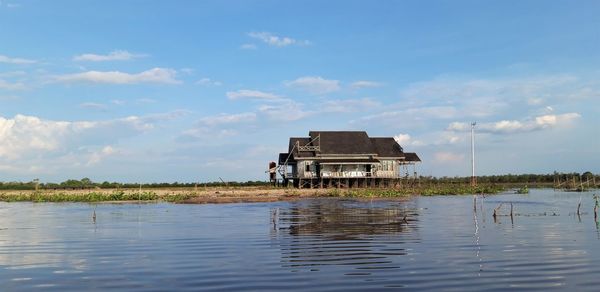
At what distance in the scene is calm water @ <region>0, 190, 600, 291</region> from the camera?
12.8 meters

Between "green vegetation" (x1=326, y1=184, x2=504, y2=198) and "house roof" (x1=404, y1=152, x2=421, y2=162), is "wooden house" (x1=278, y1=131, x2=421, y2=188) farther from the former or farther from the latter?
"green vegetation" (x1=326, y1=184, x2=504, y2=198)

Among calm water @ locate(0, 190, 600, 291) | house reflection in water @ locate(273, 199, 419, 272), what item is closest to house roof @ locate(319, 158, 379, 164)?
house reflection in water @ locate(273, 199, 419, 272)

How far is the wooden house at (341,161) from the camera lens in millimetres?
65500

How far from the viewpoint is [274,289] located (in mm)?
11992

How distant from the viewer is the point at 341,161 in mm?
65125

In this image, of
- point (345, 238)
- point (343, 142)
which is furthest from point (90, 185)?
point (345, 238)

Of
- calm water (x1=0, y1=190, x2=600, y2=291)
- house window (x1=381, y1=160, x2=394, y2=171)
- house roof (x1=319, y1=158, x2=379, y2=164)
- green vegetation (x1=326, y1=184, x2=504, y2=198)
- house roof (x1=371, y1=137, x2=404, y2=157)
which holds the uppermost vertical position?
house roof (x1=371, y1=137, x2=404, y2=157)

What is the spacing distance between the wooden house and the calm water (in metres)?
36.2

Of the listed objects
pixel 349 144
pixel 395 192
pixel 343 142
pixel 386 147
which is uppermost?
pixel 343 142

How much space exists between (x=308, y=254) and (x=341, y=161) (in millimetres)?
48375

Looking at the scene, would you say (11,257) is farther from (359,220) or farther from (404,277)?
(359,220)

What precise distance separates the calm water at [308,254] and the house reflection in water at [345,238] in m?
Answer: 0.05

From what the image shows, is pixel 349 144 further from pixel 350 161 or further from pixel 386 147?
pixel 386 147

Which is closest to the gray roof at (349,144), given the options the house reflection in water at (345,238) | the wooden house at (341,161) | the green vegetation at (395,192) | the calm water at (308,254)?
the wooden house at (341,161)
